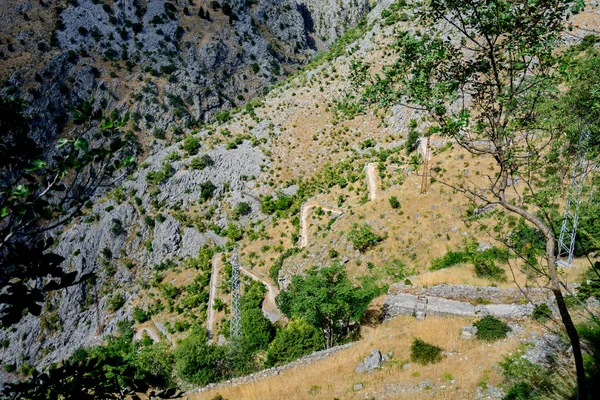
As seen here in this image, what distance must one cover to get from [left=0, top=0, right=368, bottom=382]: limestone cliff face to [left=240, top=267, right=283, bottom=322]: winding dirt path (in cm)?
876

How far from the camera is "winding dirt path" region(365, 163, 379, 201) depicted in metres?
34.0

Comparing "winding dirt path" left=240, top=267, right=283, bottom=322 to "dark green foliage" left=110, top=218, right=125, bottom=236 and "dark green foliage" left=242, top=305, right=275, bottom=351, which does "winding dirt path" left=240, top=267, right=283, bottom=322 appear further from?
"dark green foliage" left=110, top=218, right=125, bottom=236

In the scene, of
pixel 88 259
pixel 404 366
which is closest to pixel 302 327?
pixel 404 366

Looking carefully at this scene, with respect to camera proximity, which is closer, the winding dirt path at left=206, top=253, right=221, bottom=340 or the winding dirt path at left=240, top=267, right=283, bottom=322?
the winding dirt path at left=240, top=267, right=283, bottom=322

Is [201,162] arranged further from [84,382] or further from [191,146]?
[84,382]

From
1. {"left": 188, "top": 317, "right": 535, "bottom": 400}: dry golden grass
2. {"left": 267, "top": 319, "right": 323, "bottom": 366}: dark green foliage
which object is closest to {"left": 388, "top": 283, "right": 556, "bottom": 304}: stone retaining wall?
{"left": 188, "top": 317, "right": 535, "bottom": 400}: dry golden grass

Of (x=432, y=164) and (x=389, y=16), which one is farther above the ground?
(x=389, y=16)

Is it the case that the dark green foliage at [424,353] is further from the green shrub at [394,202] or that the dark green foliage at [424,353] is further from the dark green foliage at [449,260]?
the green shrub at [394,202]

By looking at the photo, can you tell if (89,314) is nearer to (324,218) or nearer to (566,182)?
(324,218)

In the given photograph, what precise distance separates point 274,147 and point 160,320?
78.4 ft

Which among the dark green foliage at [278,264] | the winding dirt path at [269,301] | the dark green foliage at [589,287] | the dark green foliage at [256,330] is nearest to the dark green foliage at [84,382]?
the dark green foliage at [589,287]

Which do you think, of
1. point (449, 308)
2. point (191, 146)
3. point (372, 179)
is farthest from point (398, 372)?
point (191, 146)

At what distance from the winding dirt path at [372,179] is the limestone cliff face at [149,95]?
1489 centimetres

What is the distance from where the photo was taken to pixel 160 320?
37.8 metres
